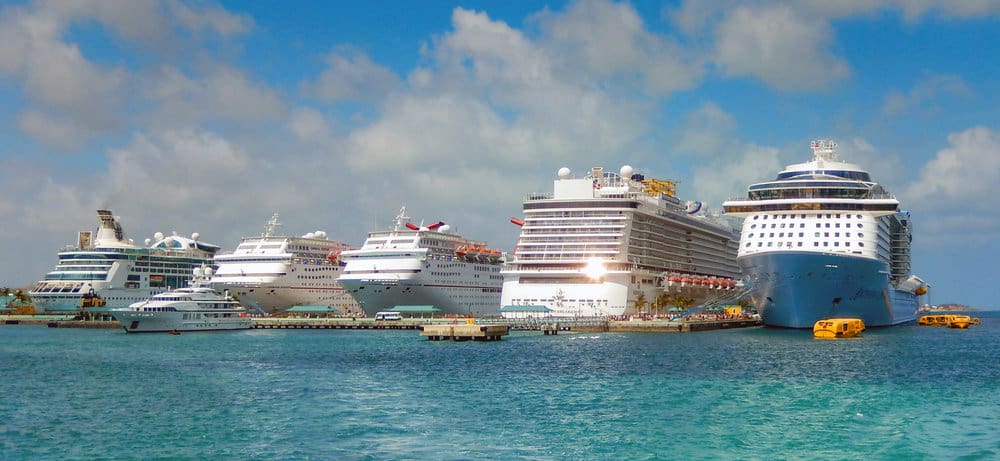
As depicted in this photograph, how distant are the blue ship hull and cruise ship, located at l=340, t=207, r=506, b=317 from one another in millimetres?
43890

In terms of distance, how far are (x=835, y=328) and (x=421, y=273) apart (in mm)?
53861

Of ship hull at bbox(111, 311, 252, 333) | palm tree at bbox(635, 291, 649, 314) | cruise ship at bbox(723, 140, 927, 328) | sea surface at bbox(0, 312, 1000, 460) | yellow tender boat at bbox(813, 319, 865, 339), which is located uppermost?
cruise ship at bbox(723, 140, 927, 328)

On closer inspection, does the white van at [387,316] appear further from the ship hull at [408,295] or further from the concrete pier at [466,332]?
the concrete pier at [466,332]

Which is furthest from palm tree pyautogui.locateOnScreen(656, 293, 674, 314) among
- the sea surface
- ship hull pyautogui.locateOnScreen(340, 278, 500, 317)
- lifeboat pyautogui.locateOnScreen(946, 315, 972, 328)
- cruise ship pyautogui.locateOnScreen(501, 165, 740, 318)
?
the sea surface

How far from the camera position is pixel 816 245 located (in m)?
79.4

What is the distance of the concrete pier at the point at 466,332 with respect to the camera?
267ft

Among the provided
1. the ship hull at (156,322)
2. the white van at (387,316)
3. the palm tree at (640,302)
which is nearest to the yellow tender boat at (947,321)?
the palm tree at (640,302)

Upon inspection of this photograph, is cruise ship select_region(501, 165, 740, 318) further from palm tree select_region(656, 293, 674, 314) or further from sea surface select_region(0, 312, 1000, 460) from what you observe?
sea surface select_region(0, 312, 1000, 460)

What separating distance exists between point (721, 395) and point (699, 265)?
85.0 metres

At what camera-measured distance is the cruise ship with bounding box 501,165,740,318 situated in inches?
3802

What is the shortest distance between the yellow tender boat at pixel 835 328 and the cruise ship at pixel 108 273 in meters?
104


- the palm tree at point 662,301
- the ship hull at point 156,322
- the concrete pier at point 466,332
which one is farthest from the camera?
the palm tree at point 662,301

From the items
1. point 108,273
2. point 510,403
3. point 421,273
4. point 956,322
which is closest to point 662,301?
point 421,273

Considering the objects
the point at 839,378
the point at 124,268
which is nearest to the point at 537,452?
the point at 839,378
